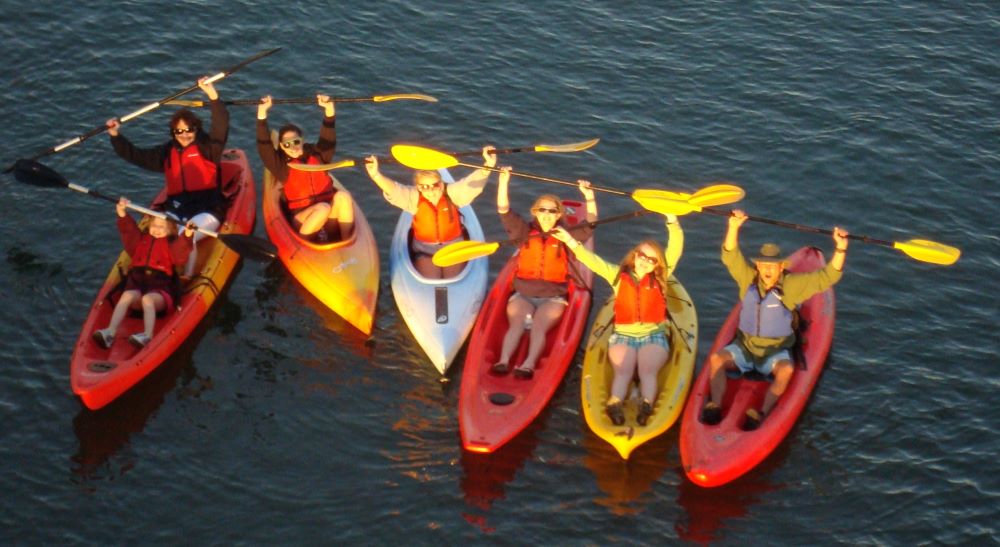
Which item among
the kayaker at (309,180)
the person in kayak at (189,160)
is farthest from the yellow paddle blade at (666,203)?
the person in kayak at (189,160)

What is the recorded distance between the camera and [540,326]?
1094cm

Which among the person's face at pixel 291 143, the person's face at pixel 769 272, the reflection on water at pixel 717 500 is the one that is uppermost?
the person's face at pixel 769 272

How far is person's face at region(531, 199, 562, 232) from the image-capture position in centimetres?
1086

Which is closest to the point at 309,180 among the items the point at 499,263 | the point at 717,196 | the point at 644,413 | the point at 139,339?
the point at 499,263

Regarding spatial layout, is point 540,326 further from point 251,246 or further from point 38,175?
point 38,175

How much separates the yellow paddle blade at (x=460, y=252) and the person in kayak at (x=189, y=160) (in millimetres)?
2479

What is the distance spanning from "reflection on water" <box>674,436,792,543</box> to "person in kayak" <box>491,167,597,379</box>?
1697mm

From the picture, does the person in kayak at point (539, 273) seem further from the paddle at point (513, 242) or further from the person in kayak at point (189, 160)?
the person in kayak at point (189, 160)

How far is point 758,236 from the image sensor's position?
1332 cm

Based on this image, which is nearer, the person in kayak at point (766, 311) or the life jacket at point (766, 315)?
the person in kayak at point (766, 311)

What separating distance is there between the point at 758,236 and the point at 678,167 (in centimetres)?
147

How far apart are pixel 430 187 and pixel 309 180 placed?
1320 millimetres

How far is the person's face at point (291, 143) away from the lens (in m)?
12.2

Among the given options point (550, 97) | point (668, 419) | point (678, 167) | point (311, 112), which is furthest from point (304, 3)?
point (668, 419)
